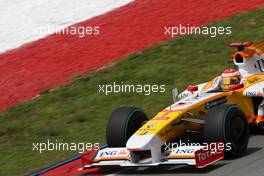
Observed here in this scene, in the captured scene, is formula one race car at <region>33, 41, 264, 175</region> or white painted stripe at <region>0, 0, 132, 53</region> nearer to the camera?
formula one race car at <region>33, 41, 264, 175</region>

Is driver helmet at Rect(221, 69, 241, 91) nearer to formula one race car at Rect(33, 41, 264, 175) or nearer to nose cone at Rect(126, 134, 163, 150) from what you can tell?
formula one race car at Rect(33, 41, 264, 175)

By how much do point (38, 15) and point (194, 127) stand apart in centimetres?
1100

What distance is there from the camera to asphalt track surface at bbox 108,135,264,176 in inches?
379

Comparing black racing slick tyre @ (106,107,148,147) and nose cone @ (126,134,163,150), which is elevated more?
black racing slick tyre @ (106,107,148,147)

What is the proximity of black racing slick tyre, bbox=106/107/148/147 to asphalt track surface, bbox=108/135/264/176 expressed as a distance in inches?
16.4

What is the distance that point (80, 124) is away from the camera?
45.3 feet

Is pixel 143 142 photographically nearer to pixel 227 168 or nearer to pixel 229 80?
pixel 227 168

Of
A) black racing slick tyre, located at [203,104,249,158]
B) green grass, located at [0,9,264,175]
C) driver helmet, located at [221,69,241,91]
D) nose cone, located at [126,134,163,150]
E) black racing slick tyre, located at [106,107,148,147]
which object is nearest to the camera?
nose cone, located at [126,134,163,150]

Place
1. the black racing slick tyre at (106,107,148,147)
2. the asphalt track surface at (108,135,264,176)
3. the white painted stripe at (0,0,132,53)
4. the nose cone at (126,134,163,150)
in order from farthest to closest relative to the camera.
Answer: the white painted stripe at (0,0,132,53) < the black racing slick tyre at (106,107,148,147) < the nose cone at (126,134,163,150) < the asphalt track surface at (108,135,264,176)

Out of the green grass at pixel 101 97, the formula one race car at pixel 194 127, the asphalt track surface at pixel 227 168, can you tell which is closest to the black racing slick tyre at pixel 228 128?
the formula one race car at pixel 194 127

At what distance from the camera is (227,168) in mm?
9828

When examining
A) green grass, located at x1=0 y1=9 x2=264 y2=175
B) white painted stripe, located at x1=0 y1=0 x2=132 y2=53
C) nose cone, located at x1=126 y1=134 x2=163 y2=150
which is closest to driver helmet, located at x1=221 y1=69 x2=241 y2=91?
nose cone, located at x1=126 y1=134 x2=163 y2=150

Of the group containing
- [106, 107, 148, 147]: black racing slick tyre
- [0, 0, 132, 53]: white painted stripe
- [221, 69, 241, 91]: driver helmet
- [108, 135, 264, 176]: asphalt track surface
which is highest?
[0, 0, 132, 53]: white painted stripe

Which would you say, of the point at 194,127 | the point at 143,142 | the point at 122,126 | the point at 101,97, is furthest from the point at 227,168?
the point at 101,97
